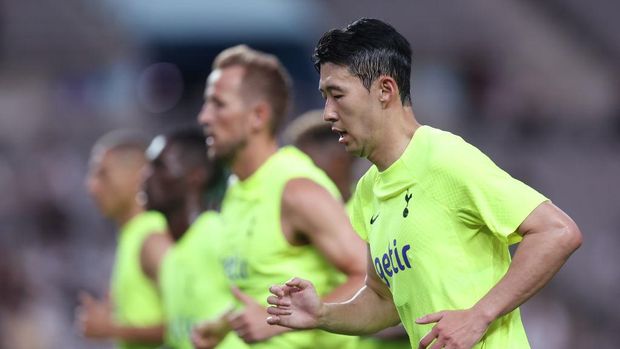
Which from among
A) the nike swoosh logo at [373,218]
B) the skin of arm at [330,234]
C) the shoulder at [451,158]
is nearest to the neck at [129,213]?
the skin of arm at [330,234]

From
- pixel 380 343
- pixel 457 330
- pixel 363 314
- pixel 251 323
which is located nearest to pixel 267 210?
pixel 251 323

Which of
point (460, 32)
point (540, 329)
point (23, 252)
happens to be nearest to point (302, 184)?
point (540, 329)

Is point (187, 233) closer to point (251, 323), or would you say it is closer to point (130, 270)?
point (130, 270)

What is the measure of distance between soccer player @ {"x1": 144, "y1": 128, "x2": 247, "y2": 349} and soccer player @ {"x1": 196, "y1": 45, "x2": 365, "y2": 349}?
0.48 meters

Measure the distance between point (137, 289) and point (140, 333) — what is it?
428 millimetres

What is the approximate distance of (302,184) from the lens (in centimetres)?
639

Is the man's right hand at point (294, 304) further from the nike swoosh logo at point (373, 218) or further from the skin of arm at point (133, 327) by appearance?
the skin of arm at point (133, 327)

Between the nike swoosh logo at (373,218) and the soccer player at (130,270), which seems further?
the soccer player at (130,270)

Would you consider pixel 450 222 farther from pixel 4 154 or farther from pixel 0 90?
pixel 0 90

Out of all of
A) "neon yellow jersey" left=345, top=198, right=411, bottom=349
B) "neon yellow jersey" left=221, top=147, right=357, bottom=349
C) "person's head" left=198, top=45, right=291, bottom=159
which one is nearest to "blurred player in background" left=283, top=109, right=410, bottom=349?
"person's head" left=198, top=45, right=291, bottom=159

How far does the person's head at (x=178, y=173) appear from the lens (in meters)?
8.41

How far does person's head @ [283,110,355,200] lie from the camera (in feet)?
25.2

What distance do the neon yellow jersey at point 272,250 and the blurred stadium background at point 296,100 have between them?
21.3ft

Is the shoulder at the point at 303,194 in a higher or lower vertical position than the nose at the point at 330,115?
lower
